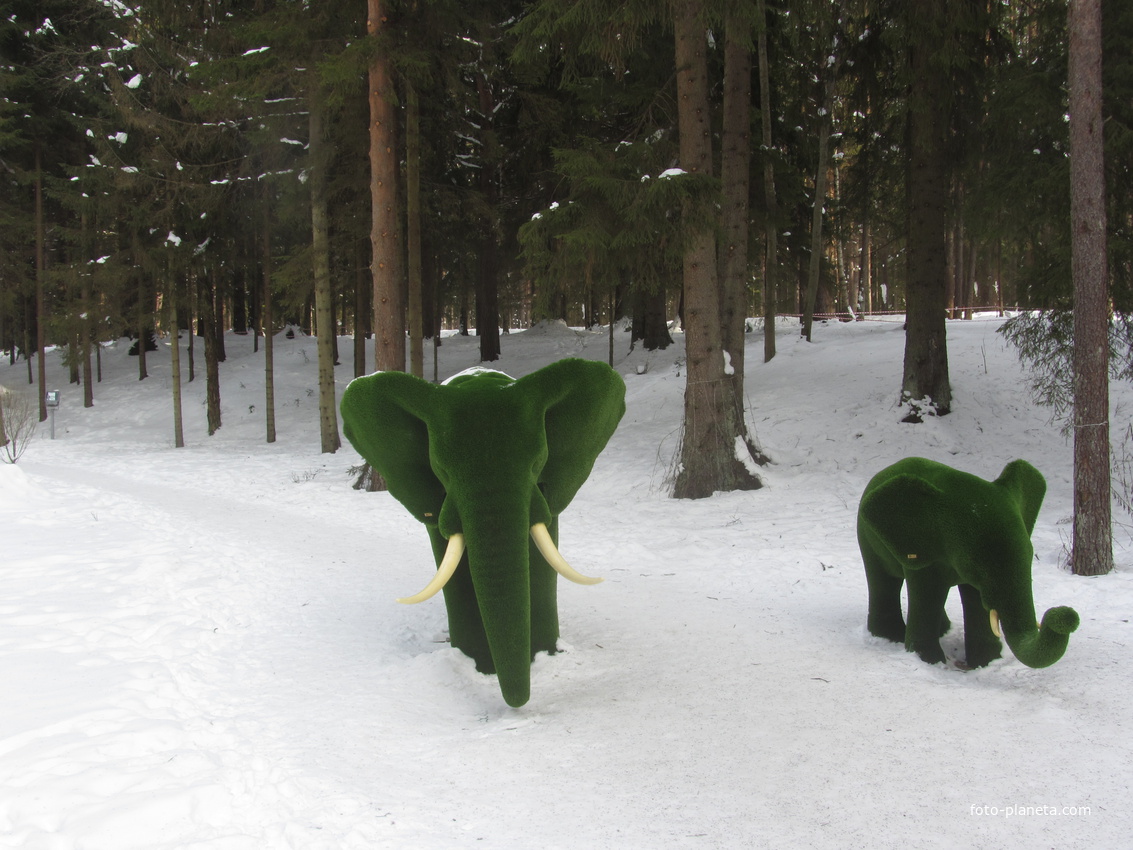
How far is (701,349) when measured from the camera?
10.9m

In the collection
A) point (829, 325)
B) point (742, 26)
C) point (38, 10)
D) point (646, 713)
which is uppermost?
point (38, 10)

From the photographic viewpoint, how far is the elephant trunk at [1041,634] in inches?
167

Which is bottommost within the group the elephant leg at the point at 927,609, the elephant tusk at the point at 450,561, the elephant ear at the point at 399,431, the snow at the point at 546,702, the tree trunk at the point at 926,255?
the snow at the point at 546,702

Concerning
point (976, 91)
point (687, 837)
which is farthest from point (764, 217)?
point (687, 837)

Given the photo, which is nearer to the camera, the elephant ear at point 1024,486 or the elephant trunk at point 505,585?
the elephant trunk at point 505,585

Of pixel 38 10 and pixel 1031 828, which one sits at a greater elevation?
pixel 38 10

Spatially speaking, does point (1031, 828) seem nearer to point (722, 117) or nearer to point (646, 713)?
point (646, 713)

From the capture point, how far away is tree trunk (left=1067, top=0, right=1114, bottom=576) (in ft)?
22.1

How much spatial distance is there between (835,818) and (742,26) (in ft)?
29.7

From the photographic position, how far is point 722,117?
1324 cm

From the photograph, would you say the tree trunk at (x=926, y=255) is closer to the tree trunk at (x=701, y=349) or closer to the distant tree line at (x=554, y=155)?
the distant tree line at (x=554, y=155)

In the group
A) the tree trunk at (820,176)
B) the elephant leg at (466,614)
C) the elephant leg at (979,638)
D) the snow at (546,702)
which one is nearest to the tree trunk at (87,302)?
the snow at (546,702)

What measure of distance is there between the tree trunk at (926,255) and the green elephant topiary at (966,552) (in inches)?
323

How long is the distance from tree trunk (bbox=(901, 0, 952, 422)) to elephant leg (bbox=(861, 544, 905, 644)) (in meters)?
8.13
